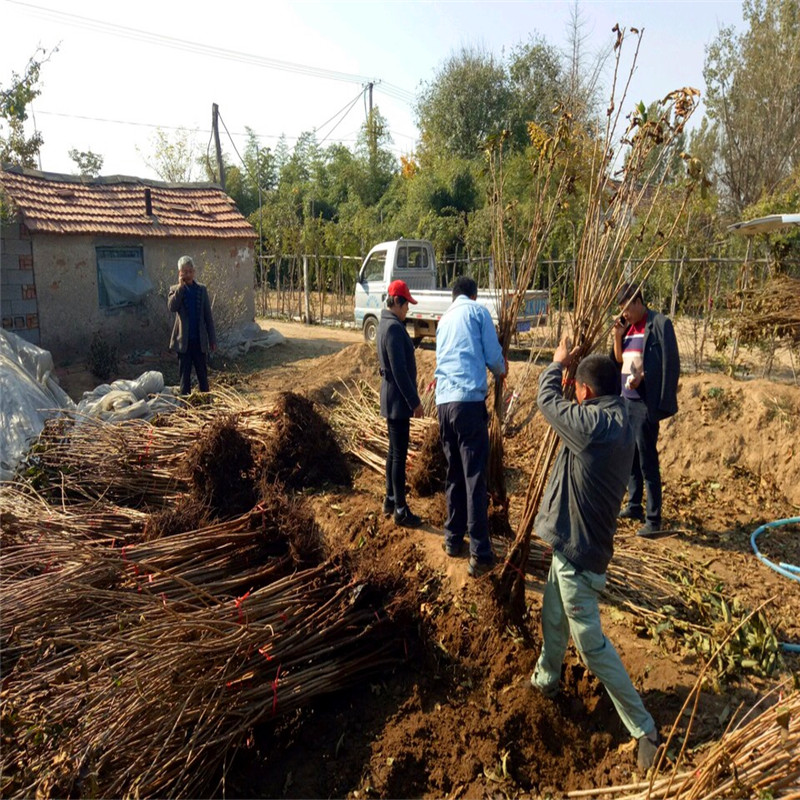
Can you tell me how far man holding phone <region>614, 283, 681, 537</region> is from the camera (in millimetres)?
4875

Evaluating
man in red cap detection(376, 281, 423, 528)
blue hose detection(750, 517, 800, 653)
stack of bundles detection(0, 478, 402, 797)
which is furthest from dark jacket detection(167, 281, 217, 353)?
blue hose detection(750, 517, 800, 653)

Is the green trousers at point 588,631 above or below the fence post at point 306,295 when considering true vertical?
below

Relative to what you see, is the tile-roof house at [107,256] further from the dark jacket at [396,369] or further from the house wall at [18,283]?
the dark jacket at [396,369]

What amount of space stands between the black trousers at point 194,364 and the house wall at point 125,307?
5.20m

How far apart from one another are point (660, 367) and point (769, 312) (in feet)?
11.4

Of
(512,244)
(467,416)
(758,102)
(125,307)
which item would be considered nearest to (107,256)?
(125,307)

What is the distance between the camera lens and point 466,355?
14.3 feet

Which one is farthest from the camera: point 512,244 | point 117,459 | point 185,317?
point 185,317

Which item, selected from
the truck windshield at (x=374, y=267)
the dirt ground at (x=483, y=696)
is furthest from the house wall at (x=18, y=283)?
the dirt ground at (x=483, y=696)

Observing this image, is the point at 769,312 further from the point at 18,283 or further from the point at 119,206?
the point at 119,206

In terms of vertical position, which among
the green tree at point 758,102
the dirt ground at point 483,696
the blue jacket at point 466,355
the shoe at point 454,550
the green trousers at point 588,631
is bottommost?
the dirt ground at point 483,696

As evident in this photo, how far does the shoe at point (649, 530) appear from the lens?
5039mm

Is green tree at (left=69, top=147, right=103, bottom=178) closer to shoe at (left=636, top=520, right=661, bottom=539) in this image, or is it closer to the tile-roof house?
the tile-roof house

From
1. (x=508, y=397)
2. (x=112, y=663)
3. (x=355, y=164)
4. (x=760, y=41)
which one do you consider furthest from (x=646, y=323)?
(x=355, y=164)
